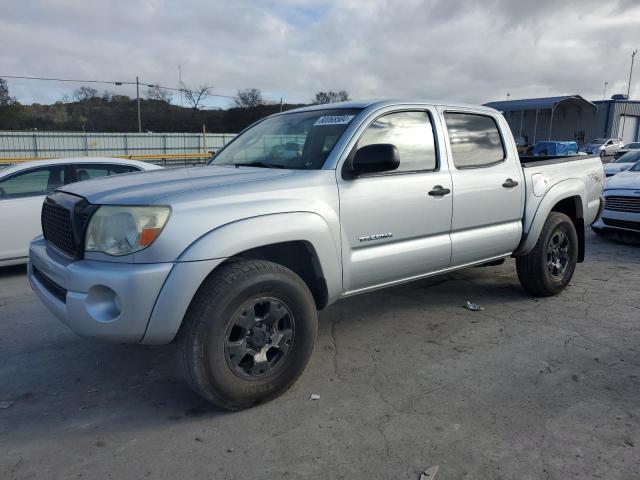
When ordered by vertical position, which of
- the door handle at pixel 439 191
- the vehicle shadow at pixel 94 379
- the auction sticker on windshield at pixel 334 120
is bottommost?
the vehicle shadow at pixel 94 379

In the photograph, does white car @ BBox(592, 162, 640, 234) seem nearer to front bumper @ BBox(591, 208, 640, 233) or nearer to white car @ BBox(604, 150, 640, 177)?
front bumper @ BBox(591, 208, 640, 233)

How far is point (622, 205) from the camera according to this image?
803 cm

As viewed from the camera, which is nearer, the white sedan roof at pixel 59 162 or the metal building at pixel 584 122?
the white sedan roof at pixel 59 162

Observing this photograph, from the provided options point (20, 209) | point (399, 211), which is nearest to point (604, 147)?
point (399, 211)

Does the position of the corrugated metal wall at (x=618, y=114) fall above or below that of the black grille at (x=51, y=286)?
above

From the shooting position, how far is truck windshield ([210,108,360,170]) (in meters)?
3.71

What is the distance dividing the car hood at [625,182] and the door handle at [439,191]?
5.28 metres

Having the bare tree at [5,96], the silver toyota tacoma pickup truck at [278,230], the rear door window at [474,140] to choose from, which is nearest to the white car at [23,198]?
the silver toyota tacoma pickup truck at [278,230]

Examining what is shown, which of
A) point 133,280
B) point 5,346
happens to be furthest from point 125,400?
point 5,346

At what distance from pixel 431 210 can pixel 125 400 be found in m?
2.52

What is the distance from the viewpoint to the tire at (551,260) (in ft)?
16.5

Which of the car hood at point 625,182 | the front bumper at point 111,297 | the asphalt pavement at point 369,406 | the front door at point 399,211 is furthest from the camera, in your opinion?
the car hood at point 625,182

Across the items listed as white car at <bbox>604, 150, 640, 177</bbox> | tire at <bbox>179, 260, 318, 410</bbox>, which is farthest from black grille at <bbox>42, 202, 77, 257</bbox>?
white car at <bbox>604, 150, 640, 177</bbox>

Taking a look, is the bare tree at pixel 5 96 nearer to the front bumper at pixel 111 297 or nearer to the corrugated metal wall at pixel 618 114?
the front bumper at pixel 111 297
